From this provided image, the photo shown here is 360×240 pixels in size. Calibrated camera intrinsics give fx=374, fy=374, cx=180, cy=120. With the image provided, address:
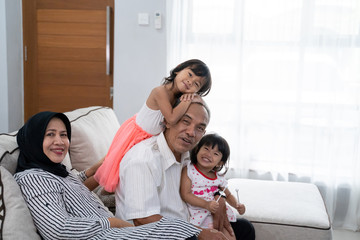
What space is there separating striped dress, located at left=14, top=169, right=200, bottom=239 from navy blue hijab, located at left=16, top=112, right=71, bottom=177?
0.04 m

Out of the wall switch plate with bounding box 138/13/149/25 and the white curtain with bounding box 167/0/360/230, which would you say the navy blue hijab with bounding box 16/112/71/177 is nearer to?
the white curtain with bounding box 167/0/360/230

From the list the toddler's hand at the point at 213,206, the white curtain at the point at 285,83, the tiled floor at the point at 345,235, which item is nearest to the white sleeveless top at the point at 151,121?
the toddler's hand at the point at 213,206

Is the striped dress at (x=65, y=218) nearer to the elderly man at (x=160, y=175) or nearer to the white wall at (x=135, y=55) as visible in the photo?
the elderly man at (x=160, y=175)

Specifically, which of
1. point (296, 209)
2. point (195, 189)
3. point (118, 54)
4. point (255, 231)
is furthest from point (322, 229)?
point (118, 54)

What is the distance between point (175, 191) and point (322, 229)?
88 centimetres

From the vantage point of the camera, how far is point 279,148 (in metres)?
3.45

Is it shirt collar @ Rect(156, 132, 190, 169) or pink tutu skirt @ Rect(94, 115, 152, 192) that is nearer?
shirt collar @ Rect(156, 132, 190, 169)

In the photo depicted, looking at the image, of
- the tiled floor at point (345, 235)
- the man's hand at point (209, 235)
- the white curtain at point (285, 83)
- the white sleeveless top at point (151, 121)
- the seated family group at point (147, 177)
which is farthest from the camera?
the white curtain at point (285, 83)

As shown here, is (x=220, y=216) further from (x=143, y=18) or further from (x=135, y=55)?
(x=143, y=18)

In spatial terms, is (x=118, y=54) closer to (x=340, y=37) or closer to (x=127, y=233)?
(x=340, y=37)

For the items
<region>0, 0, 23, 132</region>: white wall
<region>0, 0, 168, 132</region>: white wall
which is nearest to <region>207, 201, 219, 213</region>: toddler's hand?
<region>0, 0, 168, 132</region>: white wall

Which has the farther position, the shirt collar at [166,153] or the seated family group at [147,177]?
the shirt collar at [166,153]

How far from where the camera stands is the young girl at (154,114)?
186 cm

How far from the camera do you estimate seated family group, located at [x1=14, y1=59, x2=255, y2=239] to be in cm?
131
